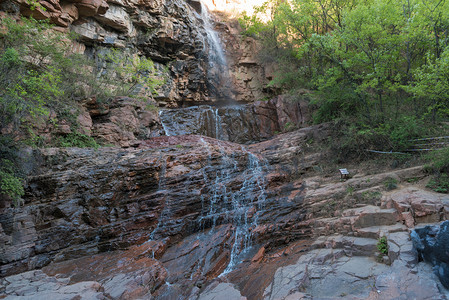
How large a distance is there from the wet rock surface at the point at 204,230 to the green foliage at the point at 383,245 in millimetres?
146

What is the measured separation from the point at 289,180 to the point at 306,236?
10.4ft

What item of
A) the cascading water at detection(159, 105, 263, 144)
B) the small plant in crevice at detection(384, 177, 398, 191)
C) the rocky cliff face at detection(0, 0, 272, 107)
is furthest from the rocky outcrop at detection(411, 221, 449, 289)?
the rocky cliff face at detection(0, 0, 272, 107)

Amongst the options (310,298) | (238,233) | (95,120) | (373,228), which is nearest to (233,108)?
(95,120)

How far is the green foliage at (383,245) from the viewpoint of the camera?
222 inches

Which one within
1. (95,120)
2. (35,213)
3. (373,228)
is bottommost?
(373,228)

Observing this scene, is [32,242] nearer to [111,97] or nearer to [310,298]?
[310,298]

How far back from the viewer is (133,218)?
26.3 ft

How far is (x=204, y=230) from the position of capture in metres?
8.12

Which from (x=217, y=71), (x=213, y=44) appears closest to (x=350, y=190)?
(x=217, y=71)

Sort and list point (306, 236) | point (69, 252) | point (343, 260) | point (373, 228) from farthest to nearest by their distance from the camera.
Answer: point (306, 236) → point (69, 252) → point (373, 228) → point (343, 260)

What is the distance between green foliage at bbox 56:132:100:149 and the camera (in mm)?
9726

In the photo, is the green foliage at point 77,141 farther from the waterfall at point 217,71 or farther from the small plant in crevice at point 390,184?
the waterfall at point 217,71

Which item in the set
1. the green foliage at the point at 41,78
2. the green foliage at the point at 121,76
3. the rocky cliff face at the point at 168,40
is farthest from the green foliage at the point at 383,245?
the rocky cliff face at the point at 168,40

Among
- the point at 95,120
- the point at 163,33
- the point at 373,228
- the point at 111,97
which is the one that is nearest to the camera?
the point at 373,228
